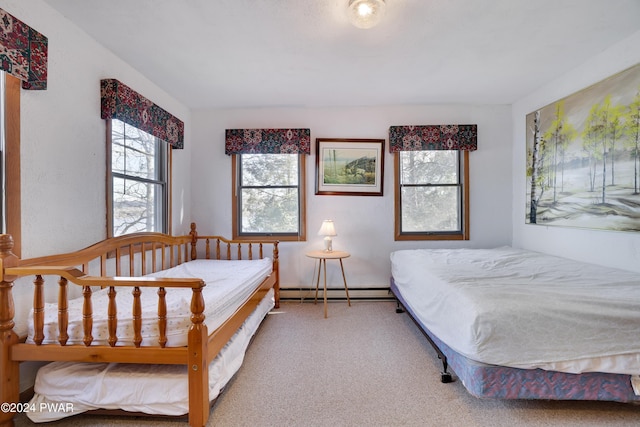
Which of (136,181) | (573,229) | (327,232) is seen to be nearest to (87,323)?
(136,181)

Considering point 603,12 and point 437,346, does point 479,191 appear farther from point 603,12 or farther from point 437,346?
point 437,346

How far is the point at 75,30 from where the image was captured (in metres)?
1.98

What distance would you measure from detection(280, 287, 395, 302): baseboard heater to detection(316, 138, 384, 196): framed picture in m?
1.23

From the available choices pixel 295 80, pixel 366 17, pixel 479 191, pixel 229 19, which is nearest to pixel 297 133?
pixel 295 80

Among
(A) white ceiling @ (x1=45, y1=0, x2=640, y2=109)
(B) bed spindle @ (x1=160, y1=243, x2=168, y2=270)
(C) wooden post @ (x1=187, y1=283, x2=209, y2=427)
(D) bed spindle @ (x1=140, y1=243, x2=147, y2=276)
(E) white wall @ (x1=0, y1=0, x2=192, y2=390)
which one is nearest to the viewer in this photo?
(C) wooden post @ (x1=187, y1=283, x2=209, y2=427)

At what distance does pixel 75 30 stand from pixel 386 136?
9.99 ft

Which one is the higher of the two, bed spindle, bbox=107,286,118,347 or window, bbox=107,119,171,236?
window, bbox=107,119,171,236

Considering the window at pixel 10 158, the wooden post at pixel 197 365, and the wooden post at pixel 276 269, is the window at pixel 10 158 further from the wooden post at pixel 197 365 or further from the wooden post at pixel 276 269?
the wooden post at pixel 276 269

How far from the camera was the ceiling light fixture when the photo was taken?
5.53 ft

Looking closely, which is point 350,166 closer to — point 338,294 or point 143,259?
point 338,294

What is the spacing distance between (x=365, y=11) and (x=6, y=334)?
267cm

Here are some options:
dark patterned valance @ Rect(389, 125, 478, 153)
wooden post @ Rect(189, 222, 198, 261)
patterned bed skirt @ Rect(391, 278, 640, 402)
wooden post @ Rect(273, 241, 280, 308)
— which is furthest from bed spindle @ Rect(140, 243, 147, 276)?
dark patterned valance @ Rect(389, 125, 478, 153)

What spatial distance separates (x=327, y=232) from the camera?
3.23 meters

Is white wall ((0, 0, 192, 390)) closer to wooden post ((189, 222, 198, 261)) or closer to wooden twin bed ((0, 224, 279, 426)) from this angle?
wooden twin bed ((0, 224, 279, 426))
